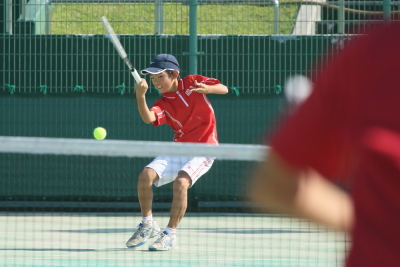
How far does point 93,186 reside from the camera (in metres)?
8.16

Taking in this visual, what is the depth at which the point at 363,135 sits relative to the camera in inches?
45.5

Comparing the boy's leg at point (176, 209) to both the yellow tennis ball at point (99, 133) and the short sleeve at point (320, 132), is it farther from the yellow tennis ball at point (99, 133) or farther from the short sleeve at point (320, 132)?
the short sleeve at point (320, 132)

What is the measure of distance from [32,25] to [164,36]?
4.86 ft

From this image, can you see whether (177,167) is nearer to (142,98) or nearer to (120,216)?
(142,98)

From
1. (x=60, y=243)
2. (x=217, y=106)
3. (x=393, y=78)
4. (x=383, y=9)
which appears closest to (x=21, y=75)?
(x=217, y=106)

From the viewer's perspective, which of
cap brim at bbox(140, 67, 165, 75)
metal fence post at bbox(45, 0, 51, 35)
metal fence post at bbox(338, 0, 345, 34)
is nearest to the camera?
cap brim at bbox(140, 67, 165, 75)

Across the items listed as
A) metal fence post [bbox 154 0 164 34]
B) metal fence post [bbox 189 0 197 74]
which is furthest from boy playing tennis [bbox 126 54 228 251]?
metal fence post [bbox 154 0 164 34]

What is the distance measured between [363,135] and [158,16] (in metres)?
7.28

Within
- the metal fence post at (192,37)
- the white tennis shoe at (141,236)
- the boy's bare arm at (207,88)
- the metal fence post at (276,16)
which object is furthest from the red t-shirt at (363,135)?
the metal fence post at (276,16)

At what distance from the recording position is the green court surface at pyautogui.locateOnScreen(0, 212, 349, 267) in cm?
531

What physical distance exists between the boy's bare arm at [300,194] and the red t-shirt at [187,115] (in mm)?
4766

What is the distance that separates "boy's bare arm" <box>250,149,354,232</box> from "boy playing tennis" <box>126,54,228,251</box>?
4.31 meters

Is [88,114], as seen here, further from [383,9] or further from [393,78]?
[393,78]

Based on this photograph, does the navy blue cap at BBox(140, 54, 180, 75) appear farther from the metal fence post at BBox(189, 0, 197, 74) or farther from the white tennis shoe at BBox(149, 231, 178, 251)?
the metal fence post at BBox(189, 0, 197, 74)
